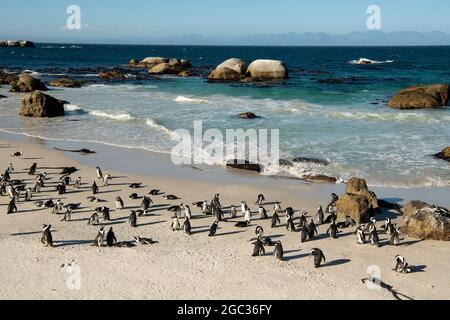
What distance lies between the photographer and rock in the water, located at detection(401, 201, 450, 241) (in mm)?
15162

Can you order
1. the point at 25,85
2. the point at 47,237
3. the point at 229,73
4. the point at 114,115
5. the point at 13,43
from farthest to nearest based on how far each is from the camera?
1. the point at 13,43
2. the point at 229,73
3. the point at 25,85
4. the point at 114,115
5. the point at 47,237

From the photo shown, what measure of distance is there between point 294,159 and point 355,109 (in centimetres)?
1887

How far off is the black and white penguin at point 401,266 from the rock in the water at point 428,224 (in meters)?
2.55

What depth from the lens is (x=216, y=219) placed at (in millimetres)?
16734

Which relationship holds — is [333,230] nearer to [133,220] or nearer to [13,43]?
[133,220]

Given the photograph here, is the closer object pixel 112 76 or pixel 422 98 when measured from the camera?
pixel 422 98

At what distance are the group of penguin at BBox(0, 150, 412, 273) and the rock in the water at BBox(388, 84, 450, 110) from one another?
2650cm

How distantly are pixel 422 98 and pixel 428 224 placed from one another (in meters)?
29.2

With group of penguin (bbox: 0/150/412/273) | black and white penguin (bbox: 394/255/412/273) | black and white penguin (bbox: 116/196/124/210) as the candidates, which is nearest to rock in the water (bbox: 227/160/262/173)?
group of penguin (bbox: 0/150/412/273)

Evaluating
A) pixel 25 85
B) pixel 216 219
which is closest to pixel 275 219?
pixel 216 219

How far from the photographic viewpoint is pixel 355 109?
135ft

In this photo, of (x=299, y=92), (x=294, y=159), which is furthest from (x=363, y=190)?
(x=299, y=92)

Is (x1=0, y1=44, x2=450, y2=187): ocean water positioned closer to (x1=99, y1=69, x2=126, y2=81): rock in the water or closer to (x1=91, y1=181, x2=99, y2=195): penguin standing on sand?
(x1=91, y1=181, x2=99, y2=195): penguin standing on sand
